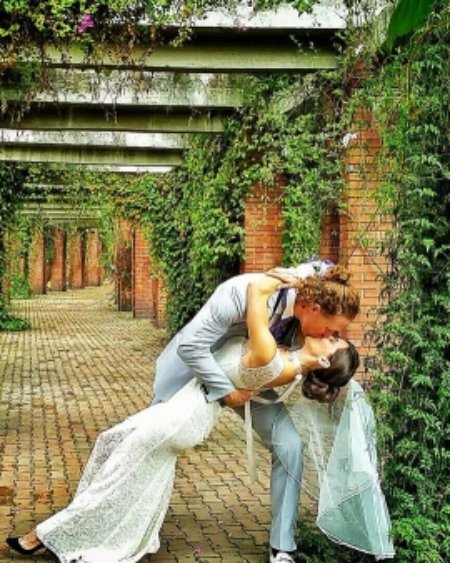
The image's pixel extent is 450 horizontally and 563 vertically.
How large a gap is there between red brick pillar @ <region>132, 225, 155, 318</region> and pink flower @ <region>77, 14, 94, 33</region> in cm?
1787

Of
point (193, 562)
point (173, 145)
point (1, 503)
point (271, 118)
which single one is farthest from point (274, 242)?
point (193, 562)

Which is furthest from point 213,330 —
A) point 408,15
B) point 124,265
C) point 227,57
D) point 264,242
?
point 124,265

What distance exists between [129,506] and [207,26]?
4.18 m

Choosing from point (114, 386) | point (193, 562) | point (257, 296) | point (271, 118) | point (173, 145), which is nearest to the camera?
point (257, 296)

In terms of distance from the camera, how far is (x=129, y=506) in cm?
434

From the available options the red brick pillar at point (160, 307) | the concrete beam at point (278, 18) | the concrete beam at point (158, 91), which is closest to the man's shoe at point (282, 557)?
the concrete beam at point (278, 18)

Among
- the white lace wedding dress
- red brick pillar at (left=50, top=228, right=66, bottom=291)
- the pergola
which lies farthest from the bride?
red brick pillar at (left=50, top=228, right=66, bottom=291)

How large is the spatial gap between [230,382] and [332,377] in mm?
417

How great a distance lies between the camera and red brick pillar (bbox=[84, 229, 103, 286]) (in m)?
53.4

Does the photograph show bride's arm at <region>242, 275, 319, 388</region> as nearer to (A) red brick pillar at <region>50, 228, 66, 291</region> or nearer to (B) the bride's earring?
(B) the bride's earring

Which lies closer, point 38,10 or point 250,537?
point 250,537

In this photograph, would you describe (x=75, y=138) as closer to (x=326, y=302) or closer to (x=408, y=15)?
(x=326, y=302)

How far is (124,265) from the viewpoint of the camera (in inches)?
1120

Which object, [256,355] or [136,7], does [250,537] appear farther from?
[136,7]
